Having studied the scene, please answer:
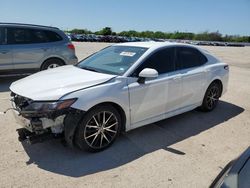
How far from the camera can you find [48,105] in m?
3.53

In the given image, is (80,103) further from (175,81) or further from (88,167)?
(175,81)

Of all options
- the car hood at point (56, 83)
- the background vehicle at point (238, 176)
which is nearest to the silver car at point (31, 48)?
the car hood at point (56, 83)

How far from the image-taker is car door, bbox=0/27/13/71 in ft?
25.5

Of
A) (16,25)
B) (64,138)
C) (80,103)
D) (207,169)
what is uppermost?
(16,25)

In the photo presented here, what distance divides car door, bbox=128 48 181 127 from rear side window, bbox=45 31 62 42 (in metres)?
4.85

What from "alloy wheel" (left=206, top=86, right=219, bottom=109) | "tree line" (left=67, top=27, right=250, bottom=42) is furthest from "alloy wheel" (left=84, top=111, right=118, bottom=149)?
"tree line" (left=67, top=27, right=250, bottom=42)

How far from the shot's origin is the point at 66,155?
3.90 metres

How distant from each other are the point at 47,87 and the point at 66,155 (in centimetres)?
101

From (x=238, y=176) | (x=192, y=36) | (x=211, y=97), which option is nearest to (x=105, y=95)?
(x=238, y=176)

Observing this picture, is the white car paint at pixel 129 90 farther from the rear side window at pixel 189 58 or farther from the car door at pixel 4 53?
the car door at pixel 4 53

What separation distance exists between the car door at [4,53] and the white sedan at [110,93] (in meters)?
3.79

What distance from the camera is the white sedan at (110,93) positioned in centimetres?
360

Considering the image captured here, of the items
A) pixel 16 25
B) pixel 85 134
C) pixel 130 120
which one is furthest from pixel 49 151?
pixel 16 25

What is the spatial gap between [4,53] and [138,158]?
5.72m
